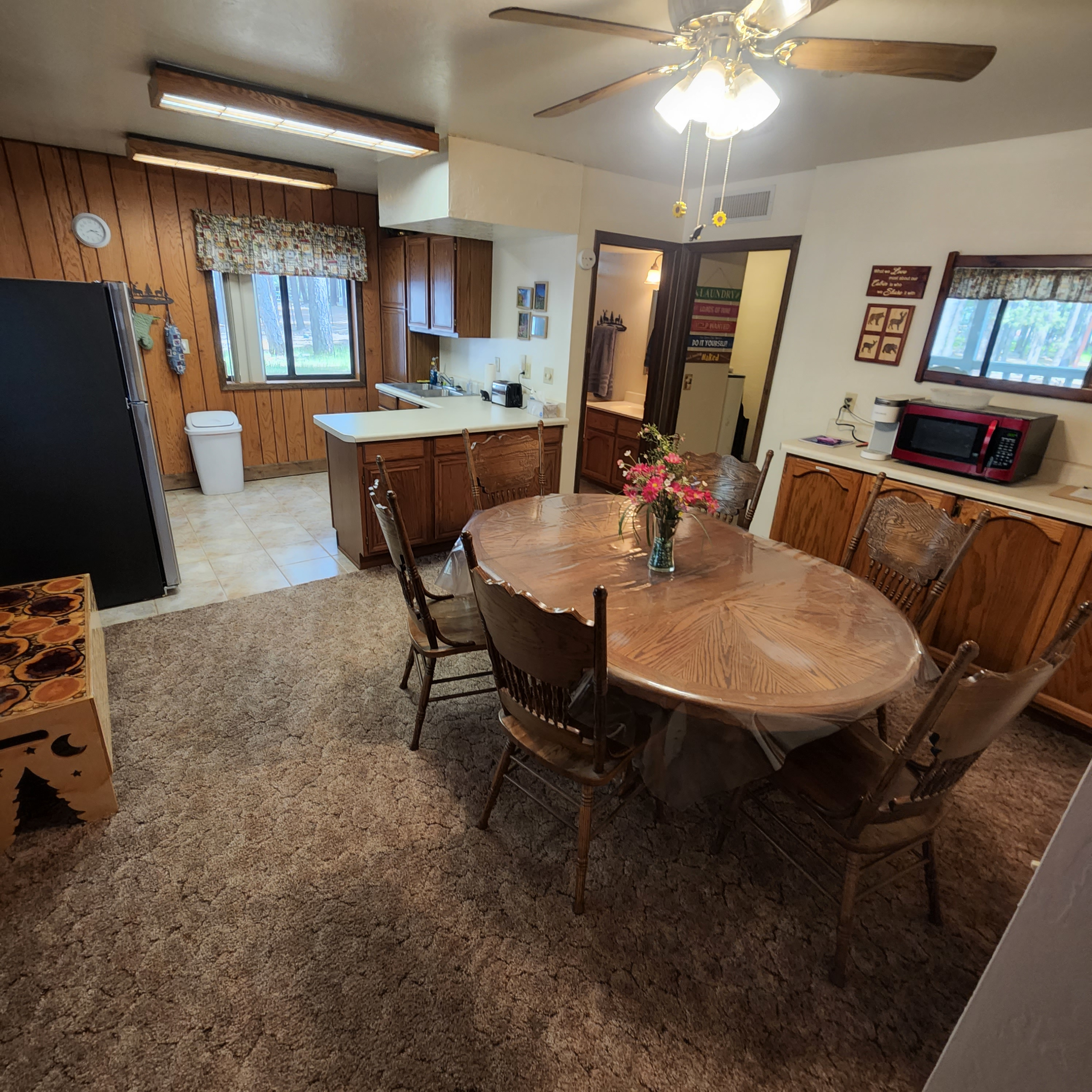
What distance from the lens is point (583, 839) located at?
5.29ft

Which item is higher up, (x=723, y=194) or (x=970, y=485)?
(x=723, y=194)

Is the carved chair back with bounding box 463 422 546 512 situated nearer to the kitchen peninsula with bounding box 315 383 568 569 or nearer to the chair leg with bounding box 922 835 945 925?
the kitchen peninsula with bounding box 315 383 568 569

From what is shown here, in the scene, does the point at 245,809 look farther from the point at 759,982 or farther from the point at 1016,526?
the point at 1016,526

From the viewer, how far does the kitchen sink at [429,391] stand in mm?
4910

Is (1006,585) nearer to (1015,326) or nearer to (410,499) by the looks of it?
(1015,326)

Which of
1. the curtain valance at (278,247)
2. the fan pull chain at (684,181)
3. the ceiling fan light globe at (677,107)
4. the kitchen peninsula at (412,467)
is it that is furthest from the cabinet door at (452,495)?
the curtain valance at (278,247)

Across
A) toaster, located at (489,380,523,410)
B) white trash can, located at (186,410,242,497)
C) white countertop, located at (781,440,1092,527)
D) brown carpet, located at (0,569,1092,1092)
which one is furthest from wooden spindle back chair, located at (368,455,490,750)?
white trash can, located at (186,410,242,497)

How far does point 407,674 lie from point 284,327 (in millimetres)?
4233

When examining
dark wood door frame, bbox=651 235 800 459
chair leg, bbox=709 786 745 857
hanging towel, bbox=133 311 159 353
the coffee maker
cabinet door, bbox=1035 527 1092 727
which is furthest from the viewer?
hanging towel, bbox=133 311 159 353

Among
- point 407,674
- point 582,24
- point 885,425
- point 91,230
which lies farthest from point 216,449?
point 885,425

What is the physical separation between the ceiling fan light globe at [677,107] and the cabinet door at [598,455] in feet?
11.4

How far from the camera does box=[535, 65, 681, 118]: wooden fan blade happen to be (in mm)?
1698

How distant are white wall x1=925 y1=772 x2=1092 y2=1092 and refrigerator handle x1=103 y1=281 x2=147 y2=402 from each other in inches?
139

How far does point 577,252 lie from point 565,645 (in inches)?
129
